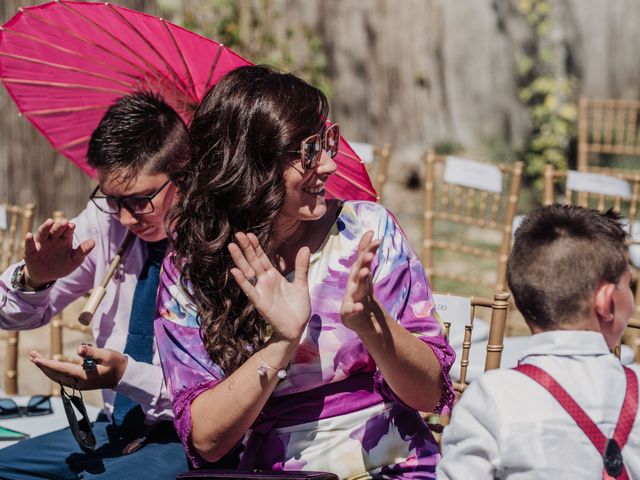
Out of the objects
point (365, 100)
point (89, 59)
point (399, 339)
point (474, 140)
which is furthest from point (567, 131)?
point (399, 339)

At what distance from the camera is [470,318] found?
234cm

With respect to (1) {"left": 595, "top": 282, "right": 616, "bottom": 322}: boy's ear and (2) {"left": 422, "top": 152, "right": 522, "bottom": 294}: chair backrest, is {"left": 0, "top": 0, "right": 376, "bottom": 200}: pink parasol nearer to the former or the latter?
(1) {"left": 595, "top": 282, "right": 616, "bottom": 322}: boy's ear

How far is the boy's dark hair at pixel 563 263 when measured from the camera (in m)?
1.59

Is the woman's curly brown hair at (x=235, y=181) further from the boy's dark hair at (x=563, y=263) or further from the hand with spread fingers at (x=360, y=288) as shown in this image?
the boy's dark hair at (x=563, y=263)

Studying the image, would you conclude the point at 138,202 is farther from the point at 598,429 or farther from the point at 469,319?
the point at 598,429

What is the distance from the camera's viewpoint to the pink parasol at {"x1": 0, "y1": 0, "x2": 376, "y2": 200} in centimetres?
233

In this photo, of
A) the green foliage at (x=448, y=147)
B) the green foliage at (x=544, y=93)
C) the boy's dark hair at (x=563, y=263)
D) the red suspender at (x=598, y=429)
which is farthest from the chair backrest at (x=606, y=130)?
the red suspender at (x=598, y=429)

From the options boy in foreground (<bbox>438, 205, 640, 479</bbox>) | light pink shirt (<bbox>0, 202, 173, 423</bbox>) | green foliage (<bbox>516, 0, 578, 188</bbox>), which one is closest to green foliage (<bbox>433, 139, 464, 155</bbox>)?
green foliage (<bbox>516, 0, 578, 188</bbox>)

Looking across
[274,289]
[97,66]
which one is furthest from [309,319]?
[97,66]

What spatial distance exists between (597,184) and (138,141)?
7.82 ft

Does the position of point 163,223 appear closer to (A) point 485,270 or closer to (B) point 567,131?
(A) point 485,270

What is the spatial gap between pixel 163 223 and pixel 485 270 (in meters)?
4.74

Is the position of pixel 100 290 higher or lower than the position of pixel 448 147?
lower

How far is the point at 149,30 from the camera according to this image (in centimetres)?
234
